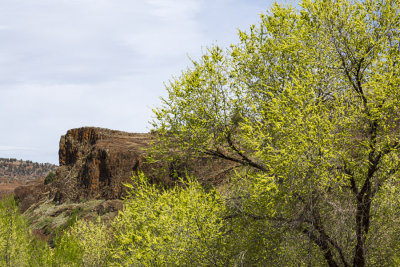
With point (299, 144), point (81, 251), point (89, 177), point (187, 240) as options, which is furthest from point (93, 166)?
point (299, 144)

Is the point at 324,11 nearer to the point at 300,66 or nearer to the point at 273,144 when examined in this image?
the point at 300,66

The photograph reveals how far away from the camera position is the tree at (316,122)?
31.4 feet

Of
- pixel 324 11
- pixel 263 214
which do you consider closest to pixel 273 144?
pixel 263 214

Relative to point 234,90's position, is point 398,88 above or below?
below

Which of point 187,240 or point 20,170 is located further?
point 20,170

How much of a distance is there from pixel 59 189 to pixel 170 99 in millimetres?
58104

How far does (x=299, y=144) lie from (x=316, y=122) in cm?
72

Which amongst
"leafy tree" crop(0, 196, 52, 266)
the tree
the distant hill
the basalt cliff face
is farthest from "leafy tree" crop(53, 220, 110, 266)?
the distant hill

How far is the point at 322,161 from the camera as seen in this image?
9148 mm

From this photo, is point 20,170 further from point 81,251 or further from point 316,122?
point 316,122

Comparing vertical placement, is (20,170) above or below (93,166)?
above

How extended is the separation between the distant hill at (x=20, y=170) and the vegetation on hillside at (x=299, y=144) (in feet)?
491

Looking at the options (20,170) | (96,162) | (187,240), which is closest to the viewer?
(187,240)

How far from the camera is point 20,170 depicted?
582 feet
